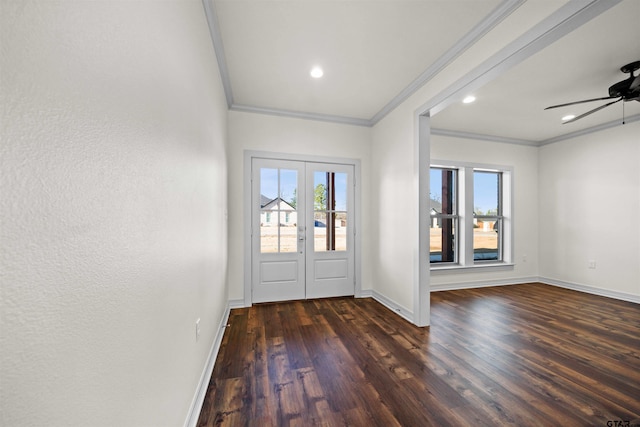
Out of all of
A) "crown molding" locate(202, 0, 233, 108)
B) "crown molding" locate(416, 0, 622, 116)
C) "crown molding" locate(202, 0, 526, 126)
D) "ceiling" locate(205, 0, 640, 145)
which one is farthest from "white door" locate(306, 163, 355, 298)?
"crown molding" locate(416, 0, 622, 116)

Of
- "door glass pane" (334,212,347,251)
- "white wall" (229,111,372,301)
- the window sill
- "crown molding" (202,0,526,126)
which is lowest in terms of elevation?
the window sill

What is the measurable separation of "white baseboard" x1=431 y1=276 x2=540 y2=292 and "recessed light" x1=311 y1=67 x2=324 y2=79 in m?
3.74

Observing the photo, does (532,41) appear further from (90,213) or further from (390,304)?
(390,304)

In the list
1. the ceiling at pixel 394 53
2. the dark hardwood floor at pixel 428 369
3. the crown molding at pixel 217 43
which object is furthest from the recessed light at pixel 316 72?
the dark hardwood floor at pixel 428 369

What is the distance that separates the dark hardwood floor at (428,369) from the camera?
157 cm

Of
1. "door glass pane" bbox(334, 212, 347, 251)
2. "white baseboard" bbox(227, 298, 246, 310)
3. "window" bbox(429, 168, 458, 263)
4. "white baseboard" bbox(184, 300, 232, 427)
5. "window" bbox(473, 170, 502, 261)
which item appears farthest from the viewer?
→ "window" bbox(473, 170, 502, 261)

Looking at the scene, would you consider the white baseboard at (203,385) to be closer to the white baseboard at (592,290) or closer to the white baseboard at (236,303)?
the white baseboard at (236,303)

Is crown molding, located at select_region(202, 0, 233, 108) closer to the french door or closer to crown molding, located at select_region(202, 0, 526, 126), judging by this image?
crown molding, located at select_region(202, 0, 526, 126)

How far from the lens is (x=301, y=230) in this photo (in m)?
3.72

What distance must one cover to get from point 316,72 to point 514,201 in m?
4.55

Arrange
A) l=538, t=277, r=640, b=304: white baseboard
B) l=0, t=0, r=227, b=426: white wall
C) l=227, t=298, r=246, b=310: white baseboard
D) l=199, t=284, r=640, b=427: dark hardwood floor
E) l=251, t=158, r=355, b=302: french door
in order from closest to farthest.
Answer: l=0, t=0, r=227, b=426: white wall, l=199, t=284, r=640, b=427: dark hardwood floor, l=227, t=298, r=246, b=310: white baseboard, l=251, t=158, r=355, b=302: french door, l=538, t=277, r=640, b=304: white baseboard

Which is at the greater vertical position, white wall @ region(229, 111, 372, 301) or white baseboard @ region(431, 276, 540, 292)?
white wall @ region(229, 111, 372, 301)

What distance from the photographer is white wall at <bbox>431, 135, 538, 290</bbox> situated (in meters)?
4.40

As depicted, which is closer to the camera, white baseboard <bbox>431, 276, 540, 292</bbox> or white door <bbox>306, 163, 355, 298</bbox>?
white door <bbox>306, 163, 355, 298</bbox>
